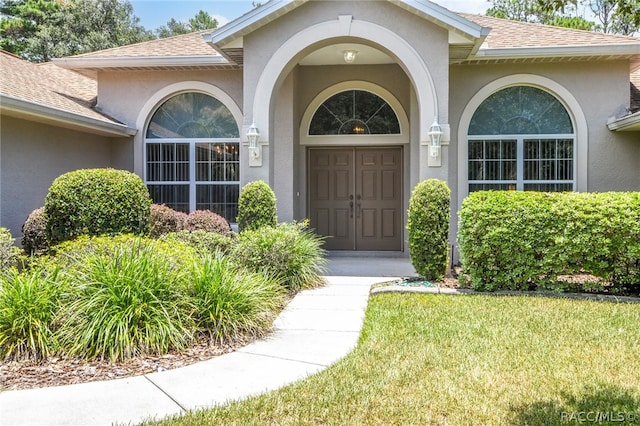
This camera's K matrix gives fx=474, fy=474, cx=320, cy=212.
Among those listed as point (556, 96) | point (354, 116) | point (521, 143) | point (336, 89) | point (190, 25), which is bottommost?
point (521, 143)

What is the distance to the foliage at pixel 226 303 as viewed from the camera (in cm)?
508

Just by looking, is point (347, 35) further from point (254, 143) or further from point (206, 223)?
point (206, 223)

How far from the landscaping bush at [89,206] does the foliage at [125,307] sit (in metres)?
2.57

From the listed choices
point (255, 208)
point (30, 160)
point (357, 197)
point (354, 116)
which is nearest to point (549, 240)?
point (255, 208)

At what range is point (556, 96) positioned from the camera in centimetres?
1010

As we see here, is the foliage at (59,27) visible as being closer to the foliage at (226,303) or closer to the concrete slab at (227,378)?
the foliage at (226,303)

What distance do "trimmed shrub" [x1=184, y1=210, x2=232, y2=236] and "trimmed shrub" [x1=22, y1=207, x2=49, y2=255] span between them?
92.9 inches

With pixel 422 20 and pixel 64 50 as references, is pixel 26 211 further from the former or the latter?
pixel 64 50

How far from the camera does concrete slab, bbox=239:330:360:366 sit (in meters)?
4.61

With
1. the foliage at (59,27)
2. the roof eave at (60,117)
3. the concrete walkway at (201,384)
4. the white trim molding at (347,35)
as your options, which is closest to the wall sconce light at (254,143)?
the white trim molding at (347,35)

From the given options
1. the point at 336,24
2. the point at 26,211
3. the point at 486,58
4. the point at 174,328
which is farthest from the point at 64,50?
Answer: the point at 174,328

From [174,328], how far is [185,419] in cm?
163

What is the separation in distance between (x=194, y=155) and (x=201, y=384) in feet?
25.7

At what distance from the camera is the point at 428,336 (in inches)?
201
